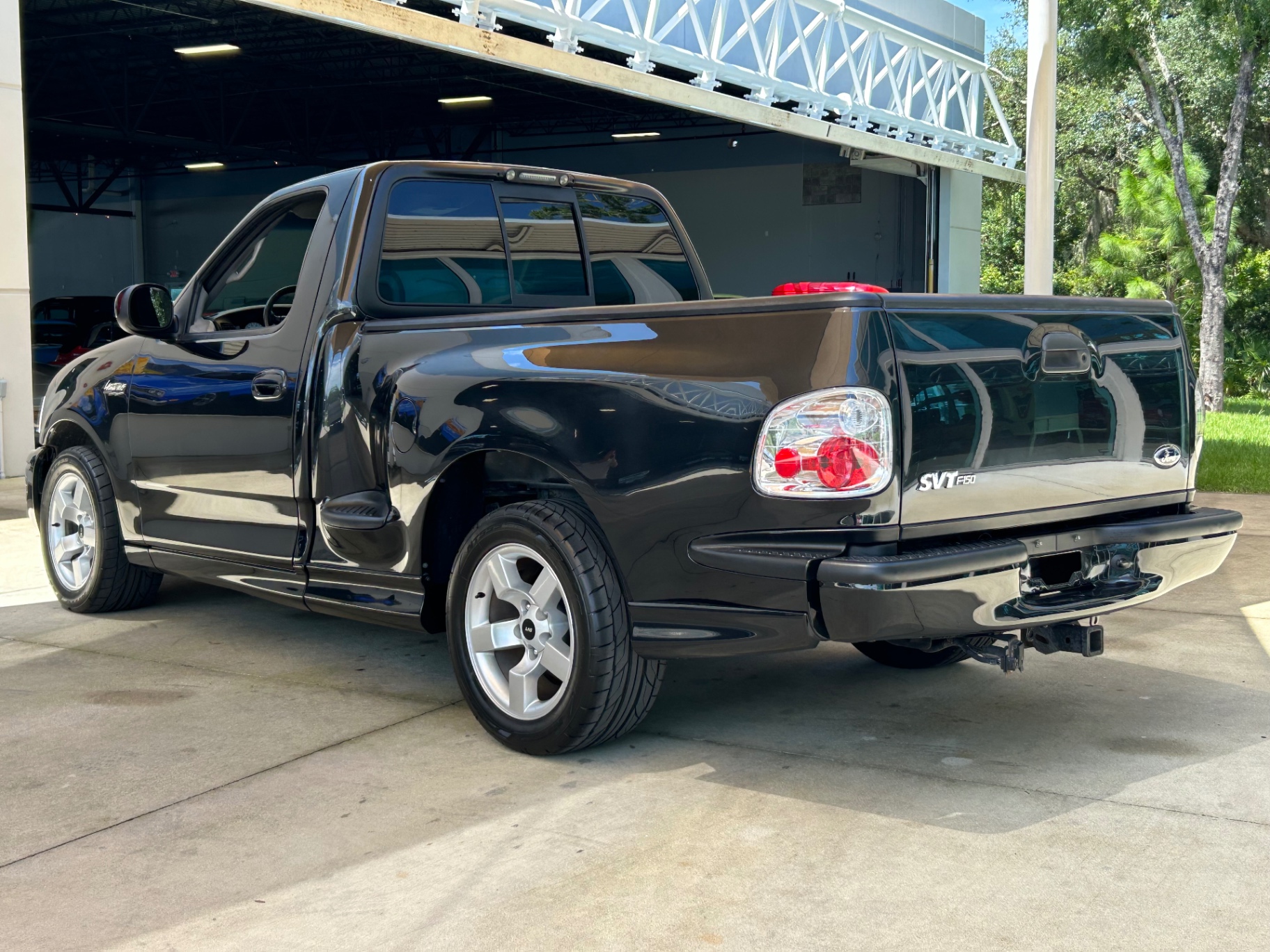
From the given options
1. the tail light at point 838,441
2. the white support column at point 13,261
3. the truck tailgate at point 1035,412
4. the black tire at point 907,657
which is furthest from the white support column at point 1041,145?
the white support column at point 13,261

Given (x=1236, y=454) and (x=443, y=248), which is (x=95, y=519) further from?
(x=1236, y=454)

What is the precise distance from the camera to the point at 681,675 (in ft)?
18.0

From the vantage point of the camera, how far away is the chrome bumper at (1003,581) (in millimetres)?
3691

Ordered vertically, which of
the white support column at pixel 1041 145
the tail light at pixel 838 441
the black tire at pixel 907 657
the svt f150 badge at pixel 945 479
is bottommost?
the black tire at pixel 907 657

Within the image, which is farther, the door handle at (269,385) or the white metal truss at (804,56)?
the white metal truss at (804,56)

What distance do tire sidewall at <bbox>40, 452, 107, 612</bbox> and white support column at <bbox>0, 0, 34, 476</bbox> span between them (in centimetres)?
567

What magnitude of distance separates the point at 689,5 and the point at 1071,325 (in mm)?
15818

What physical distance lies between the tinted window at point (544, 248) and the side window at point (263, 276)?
2.46 feet

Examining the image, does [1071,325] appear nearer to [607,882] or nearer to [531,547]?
[531,547]

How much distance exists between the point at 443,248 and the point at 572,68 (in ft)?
40.5

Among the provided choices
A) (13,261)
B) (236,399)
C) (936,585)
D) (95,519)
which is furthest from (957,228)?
(936,585)

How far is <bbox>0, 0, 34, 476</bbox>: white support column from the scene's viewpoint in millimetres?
11898

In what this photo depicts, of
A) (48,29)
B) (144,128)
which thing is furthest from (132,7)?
(144,128)

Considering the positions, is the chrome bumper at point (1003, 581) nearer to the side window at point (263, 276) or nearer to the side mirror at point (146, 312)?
the side window at point (263, 276)
